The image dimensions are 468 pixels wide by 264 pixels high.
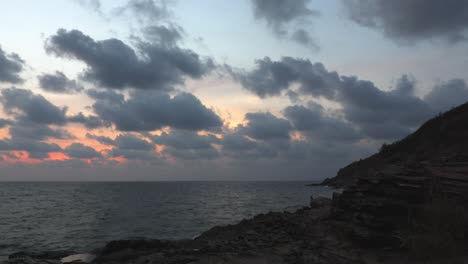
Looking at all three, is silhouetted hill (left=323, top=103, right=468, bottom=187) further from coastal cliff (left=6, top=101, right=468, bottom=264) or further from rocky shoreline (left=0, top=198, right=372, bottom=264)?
coastal cliff (left=6, top=101, right=468, bottom=264)

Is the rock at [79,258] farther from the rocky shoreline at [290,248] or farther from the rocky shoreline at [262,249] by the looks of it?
the rocky shoreline at [262,249]

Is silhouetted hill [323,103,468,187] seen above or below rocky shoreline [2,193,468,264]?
above

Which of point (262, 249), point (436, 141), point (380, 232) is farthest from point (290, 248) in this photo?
point (436, 141)

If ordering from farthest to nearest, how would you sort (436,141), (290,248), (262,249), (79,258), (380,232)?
(436,141)
(79,258)
(262,249)
(290,248)
(380,232)

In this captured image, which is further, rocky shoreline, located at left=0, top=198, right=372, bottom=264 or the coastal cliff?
rocky shoreline, located at left=0, top=198, right=372, bottom=264

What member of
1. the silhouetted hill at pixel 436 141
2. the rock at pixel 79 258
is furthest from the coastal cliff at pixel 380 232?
the silhouetted hill at pixel 436 141

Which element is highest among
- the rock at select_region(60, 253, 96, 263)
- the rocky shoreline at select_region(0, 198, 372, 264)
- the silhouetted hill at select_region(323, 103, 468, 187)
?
the silhouetted hill at select_region(323, 103, 468, 187)

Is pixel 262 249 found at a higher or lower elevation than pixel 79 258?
higher

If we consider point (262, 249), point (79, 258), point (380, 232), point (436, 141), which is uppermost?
point (436, 141)

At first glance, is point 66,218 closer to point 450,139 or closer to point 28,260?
point 28,260

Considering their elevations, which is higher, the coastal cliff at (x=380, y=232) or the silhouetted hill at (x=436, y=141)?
the silhouetted hill at (x=436, y=141)

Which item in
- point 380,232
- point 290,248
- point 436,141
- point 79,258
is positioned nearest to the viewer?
point 380,232

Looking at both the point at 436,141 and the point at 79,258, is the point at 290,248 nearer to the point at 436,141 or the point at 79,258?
the point at 79,258

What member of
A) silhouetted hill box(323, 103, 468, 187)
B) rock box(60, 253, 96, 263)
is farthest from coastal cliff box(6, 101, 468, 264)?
silhouetted hill box(323, 103, 468, 187)
